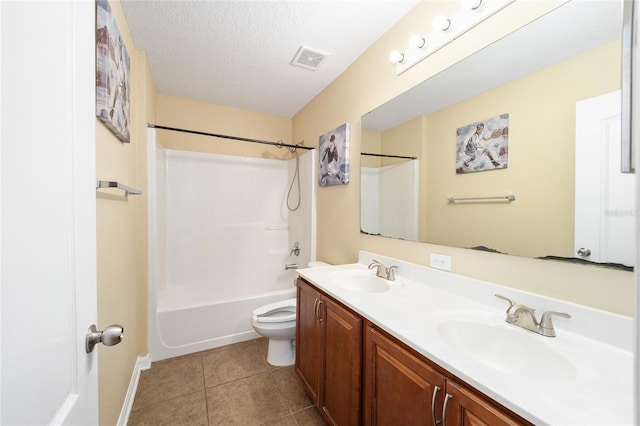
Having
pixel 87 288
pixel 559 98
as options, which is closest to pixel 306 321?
pixel 87 288

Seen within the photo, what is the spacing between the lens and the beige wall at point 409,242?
34.0 inches

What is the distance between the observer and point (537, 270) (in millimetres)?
974

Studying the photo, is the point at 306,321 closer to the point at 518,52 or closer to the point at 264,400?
the point at 264,400

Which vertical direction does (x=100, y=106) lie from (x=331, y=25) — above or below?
below

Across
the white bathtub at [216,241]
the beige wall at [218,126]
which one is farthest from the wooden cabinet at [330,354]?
the beige wall at [218,126]

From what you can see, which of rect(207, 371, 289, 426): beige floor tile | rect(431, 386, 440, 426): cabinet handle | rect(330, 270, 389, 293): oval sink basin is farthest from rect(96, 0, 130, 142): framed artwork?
rect(207, 371, 289, 426): beige floor tile

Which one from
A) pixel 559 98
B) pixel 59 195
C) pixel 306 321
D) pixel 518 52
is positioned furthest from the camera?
pixel 306 321

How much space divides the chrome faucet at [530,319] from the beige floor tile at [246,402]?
4.64 feet

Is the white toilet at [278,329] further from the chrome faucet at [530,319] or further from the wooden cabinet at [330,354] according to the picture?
the chrome faucet at [530,319]

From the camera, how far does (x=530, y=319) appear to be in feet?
2.95

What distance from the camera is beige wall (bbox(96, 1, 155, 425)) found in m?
1.13

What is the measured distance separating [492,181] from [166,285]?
2.94 m

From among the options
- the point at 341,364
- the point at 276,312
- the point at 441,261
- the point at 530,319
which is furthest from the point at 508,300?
the point at 276,312

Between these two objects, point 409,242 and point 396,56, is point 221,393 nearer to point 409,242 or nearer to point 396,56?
point 409,242
